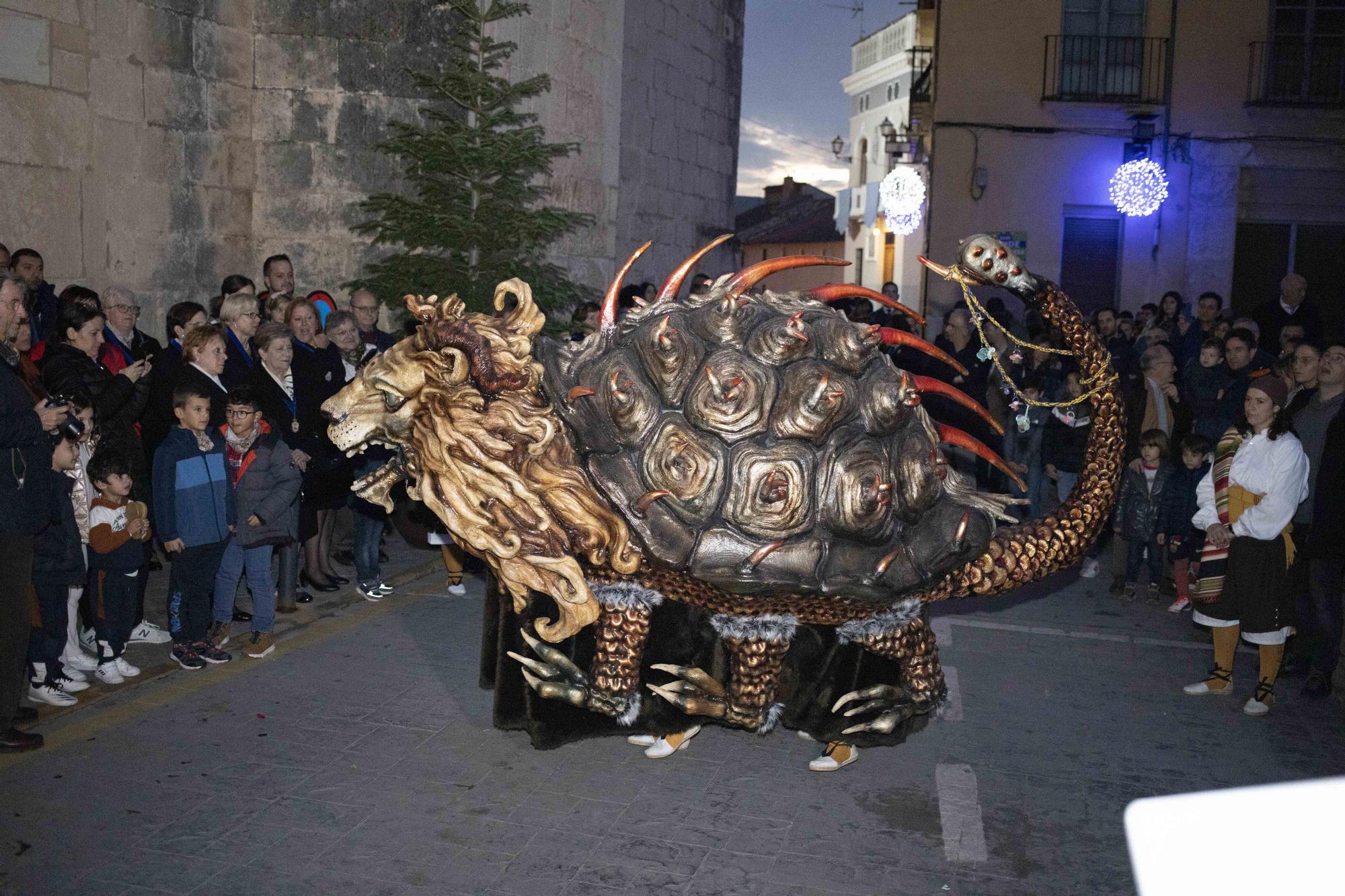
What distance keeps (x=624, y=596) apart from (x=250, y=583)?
2805mm

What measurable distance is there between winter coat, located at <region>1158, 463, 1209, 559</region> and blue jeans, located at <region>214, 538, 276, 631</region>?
19.1ft

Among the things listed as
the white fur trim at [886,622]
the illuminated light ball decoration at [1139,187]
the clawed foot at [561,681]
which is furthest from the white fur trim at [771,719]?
the illuminated light ball decoration at [1139,187]

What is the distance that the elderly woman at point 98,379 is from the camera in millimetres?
6395

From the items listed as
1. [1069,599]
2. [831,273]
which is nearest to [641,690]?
[1069,599]

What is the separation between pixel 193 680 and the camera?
620 centimetres

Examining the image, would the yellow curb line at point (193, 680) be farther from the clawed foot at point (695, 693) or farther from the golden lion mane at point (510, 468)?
the clawed foot at point (695, 693)

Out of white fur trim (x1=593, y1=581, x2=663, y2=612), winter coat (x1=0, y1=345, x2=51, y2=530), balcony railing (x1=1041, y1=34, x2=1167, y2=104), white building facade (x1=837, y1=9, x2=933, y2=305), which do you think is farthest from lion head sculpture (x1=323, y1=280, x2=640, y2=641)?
white building facade (x1=837, y1=9, x2=933, y2=305)

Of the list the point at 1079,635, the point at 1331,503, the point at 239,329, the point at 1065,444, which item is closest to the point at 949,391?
the point at 1331,503

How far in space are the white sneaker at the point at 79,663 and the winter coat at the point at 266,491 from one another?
2.99 feet

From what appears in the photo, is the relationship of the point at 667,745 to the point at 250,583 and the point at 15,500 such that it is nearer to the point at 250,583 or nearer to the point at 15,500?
the point at 250,583

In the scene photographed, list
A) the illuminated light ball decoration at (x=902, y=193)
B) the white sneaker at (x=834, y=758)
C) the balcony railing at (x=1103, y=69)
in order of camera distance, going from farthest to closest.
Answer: the balcony railing at (x=1103, y=69) → the illuminated light ball decoration at (x=902, y=193) → the white sneaker at (x=834, y=758)

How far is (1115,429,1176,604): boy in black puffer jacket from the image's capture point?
8516 millimetres

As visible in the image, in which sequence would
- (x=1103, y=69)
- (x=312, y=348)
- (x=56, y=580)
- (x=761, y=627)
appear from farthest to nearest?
(x=1103, y=69), (x=312, y=348), (x=56, y=580), (x=761, y=627)

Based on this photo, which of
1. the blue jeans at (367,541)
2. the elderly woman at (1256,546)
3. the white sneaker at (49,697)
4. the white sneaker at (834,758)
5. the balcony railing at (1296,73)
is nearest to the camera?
the white sneaker at (834,758)
